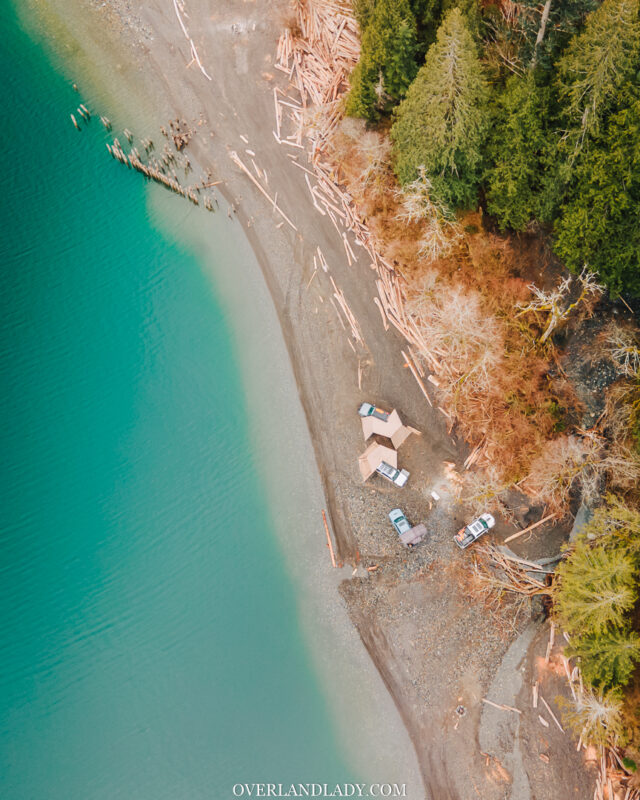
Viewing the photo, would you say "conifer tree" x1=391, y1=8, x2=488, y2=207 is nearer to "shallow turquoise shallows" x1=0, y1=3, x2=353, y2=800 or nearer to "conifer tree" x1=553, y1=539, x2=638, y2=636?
"shallow turquoise shallows" x1=0, y1=3, x2=353, y2=800

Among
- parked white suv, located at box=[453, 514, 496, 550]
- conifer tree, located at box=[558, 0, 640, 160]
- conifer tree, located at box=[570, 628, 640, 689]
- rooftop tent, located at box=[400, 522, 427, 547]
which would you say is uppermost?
conifer tree, located at box=[558, 0, 640, 160]

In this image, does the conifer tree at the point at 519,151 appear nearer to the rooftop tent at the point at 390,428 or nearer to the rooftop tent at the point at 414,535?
the rooftop tent at the point at 390,428

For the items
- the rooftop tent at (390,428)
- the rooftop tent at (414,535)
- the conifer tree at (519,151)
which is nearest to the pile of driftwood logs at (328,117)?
the rooftop tent at (390,428)

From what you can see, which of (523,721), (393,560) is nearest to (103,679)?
(393,560)

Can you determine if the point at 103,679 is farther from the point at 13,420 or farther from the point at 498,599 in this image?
the point at 498,599

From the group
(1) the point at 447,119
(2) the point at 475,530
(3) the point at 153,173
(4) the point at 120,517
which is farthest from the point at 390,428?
(3) the point at 153,173

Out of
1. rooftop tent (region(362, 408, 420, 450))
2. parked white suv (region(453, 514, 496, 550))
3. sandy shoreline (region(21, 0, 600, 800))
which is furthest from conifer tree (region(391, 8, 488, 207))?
parked white suv (region(453, 514, 496, 550))

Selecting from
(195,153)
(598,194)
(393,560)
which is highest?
(195,153)
